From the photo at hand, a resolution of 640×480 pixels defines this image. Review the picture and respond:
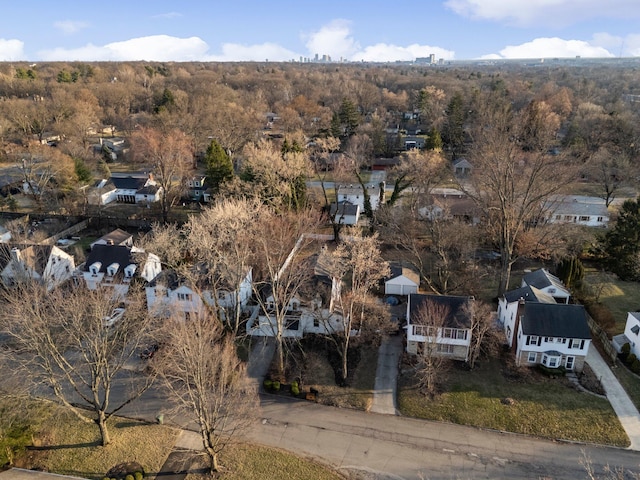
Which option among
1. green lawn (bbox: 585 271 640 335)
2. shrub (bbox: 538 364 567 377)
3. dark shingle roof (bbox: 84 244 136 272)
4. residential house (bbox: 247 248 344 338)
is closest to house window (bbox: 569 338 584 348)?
shrub (bbox: 538 364 567 377)

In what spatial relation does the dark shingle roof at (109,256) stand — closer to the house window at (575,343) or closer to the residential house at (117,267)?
the residential house at (117,267)

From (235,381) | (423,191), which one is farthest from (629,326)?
(423,191)

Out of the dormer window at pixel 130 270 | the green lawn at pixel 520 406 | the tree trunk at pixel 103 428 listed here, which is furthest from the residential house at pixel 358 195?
the tree trunk at pixel 103 428

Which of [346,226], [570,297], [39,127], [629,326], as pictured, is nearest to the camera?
[629,326]

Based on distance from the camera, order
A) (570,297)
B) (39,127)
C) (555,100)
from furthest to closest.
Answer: (555,100), (39,127), (570,297)

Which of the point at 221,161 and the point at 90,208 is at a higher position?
the point at 221,161

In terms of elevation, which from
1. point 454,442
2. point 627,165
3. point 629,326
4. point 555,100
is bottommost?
point 454,442

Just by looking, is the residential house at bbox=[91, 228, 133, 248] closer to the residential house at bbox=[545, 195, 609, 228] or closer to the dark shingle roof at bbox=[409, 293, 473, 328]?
the dark shingle roof at bbox=[409, 293, 473, 328]

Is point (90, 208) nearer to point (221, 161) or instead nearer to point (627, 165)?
point (221, 161)
